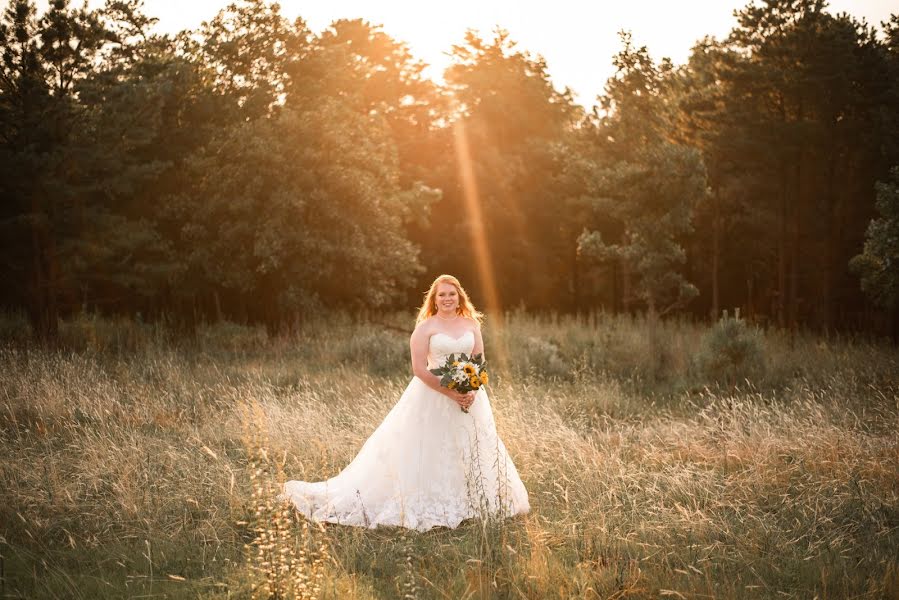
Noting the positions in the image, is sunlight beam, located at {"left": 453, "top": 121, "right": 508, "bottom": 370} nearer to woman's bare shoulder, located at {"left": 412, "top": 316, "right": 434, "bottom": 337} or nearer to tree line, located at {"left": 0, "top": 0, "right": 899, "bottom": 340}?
tree line, located at {"left": 0, "top": 0, "right": 899, "bottom": 340}

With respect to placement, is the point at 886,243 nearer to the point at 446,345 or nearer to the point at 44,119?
the point at 446,345

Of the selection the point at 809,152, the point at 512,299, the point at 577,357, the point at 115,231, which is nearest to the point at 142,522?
the point at 577,357

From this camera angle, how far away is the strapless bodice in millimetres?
6152

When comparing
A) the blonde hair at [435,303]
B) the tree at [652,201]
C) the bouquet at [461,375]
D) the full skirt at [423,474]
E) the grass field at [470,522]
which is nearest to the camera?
the grass field at [470,522]

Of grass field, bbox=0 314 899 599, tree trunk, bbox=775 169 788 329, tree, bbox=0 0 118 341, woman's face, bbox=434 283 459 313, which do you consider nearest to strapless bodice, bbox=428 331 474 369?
woman's face, bbox=434 283 459 313

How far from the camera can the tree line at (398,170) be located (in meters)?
15.3

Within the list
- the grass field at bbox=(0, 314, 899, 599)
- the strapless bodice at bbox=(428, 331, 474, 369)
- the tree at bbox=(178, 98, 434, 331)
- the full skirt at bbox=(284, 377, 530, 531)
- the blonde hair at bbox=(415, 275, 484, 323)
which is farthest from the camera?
the tree at bbox=(178, 98, 434, 331)

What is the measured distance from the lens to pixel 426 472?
603cm

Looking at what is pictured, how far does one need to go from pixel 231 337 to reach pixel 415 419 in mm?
13225

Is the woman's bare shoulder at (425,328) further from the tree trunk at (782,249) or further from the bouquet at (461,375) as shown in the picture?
the tree trunk at (782,249)

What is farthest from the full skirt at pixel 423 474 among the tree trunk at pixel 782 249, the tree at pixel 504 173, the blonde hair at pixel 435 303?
the tree at pixel 504 173

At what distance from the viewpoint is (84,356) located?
13680mm

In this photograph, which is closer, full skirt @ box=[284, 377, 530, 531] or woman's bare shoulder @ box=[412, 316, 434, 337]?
full skirt @ box=[284, 377, 530, 531]

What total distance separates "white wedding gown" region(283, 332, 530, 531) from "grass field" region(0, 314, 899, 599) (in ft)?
0.59
